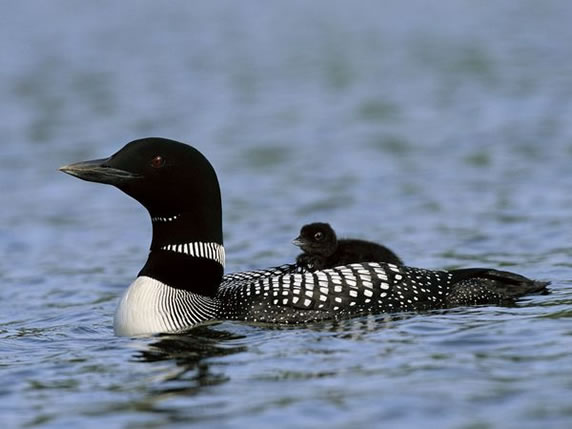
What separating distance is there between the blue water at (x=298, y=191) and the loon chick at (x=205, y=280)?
0.13m

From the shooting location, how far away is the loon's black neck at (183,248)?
6508mm

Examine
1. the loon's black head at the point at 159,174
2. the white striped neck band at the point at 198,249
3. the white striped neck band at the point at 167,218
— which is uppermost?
the loon's black head at the point at 159,174

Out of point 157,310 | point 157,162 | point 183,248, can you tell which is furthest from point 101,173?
point 157,310

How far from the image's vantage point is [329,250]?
7152mm

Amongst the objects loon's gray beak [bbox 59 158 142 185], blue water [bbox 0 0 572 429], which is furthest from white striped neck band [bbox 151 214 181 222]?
blue water [bbox 0 0 572 429]

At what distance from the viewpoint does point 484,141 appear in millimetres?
13141

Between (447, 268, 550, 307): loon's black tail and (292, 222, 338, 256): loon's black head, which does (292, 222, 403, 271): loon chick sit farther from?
(447, 268, 550, 307): loon's black tail

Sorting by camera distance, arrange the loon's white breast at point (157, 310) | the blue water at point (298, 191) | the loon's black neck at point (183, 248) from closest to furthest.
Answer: the blue water at point (298, 191) < the loon's white breast at point (157, 310) < the loon's black neck at point (183, 248)

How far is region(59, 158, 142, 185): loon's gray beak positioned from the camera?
6363mm

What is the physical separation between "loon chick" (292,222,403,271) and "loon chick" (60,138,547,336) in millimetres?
614

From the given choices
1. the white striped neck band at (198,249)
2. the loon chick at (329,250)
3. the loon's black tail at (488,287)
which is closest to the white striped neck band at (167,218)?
the white striped neck band at (198,249)

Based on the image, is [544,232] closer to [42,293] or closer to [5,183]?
[42,293]

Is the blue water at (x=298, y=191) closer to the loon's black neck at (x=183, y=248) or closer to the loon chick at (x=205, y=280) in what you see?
the loon chick at (x=205, y=280)

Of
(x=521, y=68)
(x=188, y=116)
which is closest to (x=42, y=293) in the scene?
(x=188, y=116)
